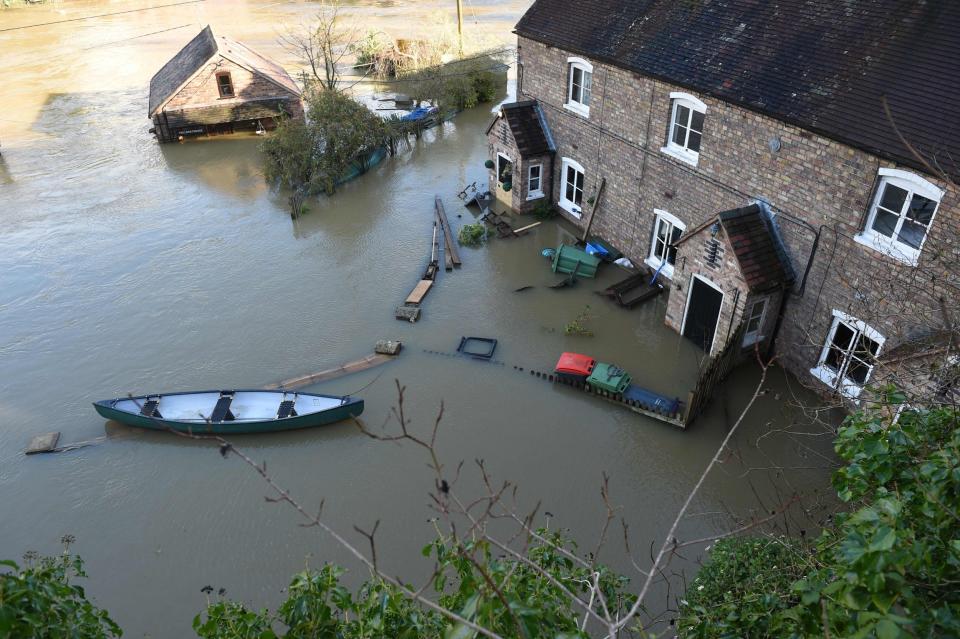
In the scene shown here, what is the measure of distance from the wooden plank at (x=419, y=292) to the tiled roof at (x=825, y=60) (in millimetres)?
8516

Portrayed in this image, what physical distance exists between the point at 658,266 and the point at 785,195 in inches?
218

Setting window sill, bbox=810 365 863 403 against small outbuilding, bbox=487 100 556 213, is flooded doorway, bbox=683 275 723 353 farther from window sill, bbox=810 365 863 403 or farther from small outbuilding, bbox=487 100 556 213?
small outbuilding, bbox=487 100 556 213

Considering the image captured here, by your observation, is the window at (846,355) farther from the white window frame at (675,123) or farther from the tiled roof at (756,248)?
the white window frame at (675,123)

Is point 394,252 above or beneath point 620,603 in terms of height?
beneath

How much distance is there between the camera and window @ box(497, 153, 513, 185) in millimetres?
24438

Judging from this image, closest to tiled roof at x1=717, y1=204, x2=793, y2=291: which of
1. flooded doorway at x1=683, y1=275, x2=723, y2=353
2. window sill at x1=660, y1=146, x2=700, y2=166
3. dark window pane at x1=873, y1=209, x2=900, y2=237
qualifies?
flooded doorway at x1=683, y1=275, x2=723, y2=353

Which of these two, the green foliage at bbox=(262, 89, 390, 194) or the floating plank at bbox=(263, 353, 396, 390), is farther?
the green foliage at bbox=(262, 89, 390, 194)

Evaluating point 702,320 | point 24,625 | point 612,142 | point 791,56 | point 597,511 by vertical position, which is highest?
point 791,56

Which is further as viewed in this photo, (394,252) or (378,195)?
(378,195)

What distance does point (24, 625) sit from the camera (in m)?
4.53

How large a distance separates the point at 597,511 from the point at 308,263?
13.5 metres

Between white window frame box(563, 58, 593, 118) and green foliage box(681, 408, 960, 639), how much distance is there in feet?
52.7

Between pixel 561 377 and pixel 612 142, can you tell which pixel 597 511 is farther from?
pixel 612 142

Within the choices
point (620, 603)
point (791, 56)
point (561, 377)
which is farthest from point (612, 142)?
point (620, 603)
